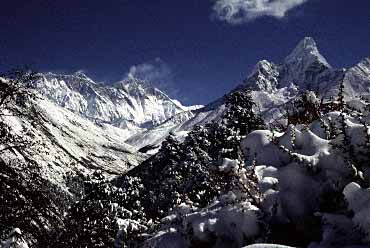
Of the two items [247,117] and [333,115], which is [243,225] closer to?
[333,115]

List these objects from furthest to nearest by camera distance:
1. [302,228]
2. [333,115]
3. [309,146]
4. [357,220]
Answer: [333,115], [309,146], [302,228], [357,220]

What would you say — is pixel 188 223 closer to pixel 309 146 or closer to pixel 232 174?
pixel 232 174

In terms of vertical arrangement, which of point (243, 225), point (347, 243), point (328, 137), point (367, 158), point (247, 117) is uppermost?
point (247, 117)

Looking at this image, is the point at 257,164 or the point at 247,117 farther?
the point at 247,117

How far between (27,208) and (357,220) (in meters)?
8.79

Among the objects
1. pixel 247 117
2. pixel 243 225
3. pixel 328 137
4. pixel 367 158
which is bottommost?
pixel 243 225

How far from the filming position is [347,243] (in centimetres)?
634

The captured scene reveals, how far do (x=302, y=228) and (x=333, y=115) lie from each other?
2336 millimetres

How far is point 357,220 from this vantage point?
6078 millimetres

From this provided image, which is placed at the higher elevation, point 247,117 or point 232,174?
point 247,117

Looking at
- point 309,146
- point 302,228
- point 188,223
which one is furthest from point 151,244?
point 309,146

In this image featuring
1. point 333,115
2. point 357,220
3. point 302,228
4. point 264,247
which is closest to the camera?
point 264,247

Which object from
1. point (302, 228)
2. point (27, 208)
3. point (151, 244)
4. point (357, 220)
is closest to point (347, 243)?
point (357, 220)

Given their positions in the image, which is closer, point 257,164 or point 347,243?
point 347,243
